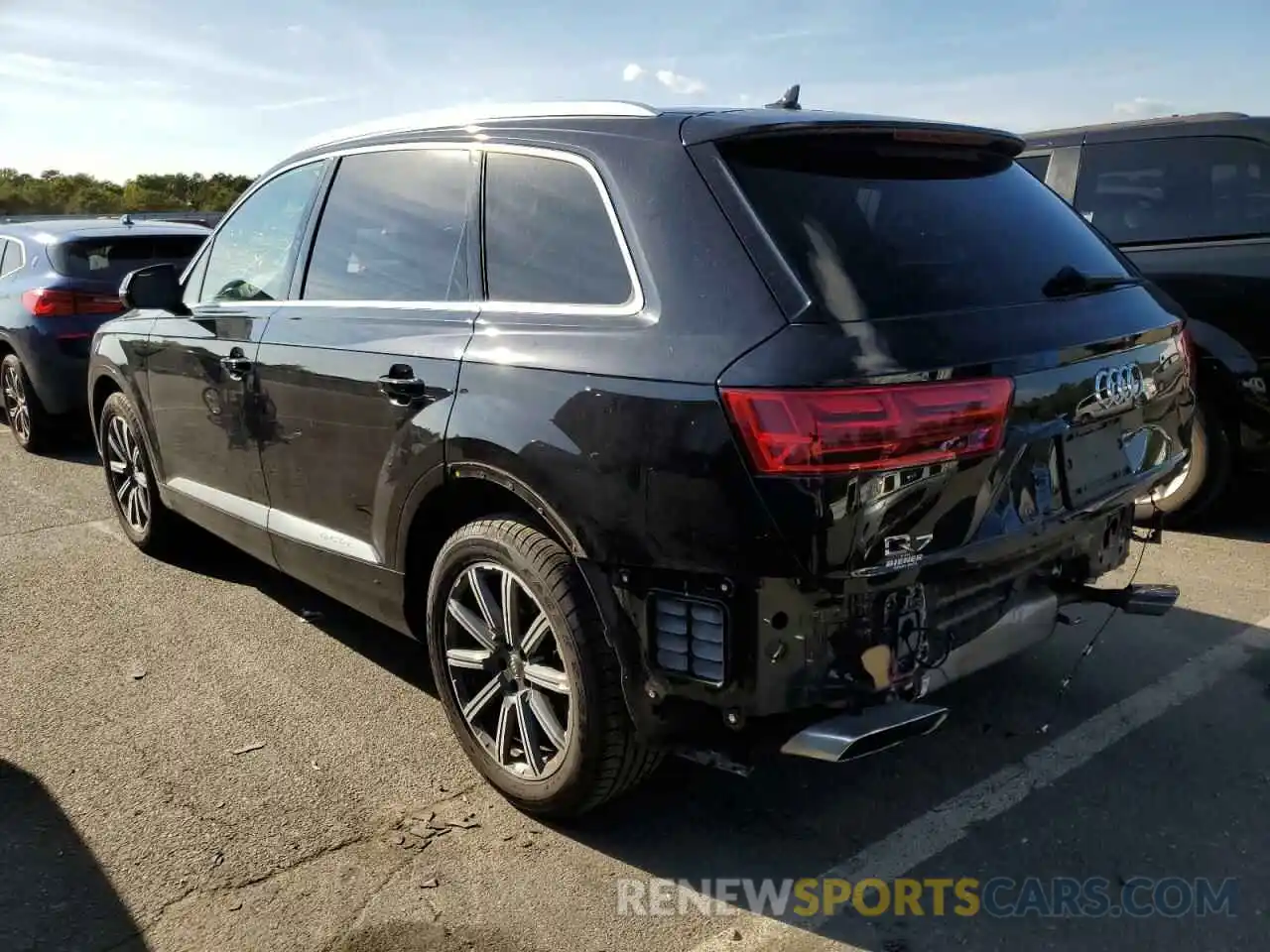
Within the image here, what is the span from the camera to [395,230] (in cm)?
350

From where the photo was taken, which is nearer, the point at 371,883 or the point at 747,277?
the point at 747,277

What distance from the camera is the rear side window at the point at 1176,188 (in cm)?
521

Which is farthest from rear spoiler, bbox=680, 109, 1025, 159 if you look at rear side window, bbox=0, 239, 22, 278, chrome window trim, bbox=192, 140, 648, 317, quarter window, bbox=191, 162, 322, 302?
rear side window, bbox=0, 239, 22, 278

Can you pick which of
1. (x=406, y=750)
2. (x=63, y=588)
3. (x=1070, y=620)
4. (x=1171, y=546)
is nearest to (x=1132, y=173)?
(x=1171, y=546)

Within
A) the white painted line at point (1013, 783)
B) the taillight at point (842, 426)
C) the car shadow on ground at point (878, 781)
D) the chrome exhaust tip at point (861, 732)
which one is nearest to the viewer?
the taillight at point (842, 426)

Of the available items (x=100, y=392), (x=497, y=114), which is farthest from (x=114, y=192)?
(x=497, y=114)

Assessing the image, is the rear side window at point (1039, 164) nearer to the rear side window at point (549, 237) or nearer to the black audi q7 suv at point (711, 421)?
the black audi q7 suv at point (711, 421)

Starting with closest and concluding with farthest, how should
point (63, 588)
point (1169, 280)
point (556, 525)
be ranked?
1. point (556, 525)
2. point (63, 588)
3. point (1169, 280)

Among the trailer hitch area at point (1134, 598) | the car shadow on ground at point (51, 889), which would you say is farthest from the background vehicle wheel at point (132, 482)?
the trailer hitch area at point (1134, 598)

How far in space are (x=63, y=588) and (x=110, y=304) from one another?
3.47m

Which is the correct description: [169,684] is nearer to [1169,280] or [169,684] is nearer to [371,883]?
[371,883]

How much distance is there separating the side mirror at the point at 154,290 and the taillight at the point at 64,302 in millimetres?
3540

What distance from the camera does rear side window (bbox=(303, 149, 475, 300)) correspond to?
3256 millimetres

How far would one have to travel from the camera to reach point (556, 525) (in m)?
2.69
